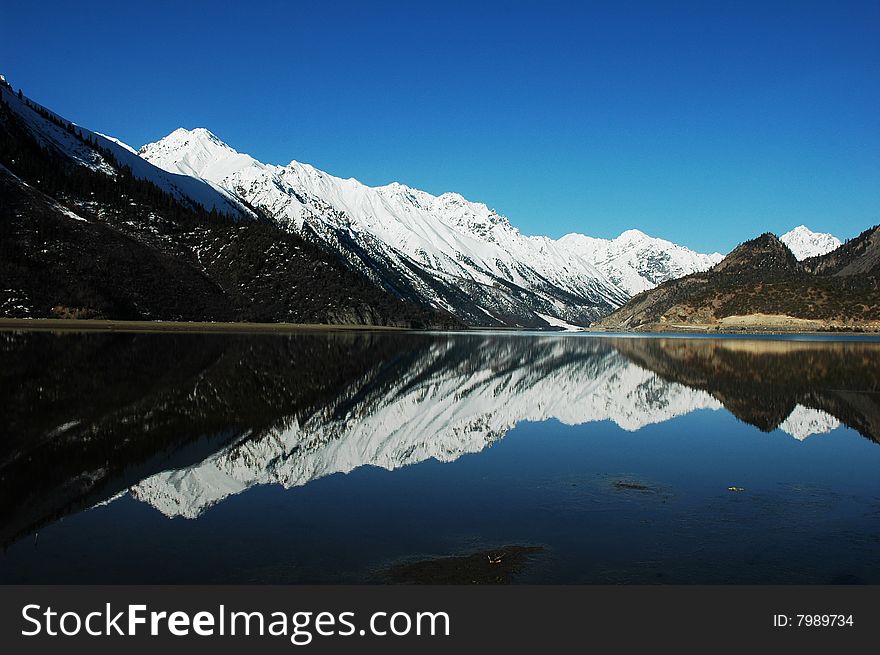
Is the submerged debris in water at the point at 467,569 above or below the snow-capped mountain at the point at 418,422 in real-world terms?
below

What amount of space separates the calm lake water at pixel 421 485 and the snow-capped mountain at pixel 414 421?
0.16 metres

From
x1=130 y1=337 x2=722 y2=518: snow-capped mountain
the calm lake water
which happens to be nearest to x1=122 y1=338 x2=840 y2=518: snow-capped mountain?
x1=130 y1=337 x2=722 y2=518: snow-capped mountain

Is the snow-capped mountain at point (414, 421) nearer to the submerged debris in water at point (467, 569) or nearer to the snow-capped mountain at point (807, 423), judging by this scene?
the snow-capped mountain at point (807, 423)

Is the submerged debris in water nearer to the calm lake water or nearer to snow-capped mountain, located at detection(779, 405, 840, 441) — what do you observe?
the calm lake water

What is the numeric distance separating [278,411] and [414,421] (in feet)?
23.1

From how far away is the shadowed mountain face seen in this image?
22469 millimetres

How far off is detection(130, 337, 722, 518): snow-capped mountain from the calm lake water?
6.1 inches

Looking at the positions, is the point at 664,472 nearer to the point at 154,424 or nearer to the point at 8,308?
the point at 154,424

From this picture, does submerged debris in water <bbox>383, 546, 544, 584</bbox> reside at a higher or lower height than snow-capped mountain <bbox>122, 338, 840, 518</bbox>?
lower

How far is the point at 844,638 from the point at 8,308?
639 ft

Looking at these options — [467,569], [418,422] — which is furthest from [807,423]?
[467,569]

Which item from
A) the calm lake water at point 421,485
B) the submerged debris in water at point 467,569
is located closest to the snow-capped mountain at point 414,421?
the calm lake water at point 421,485

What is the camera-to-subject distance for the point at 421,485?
2384 centimetres

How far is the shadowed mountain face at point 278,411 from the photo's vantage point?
73.7ft
